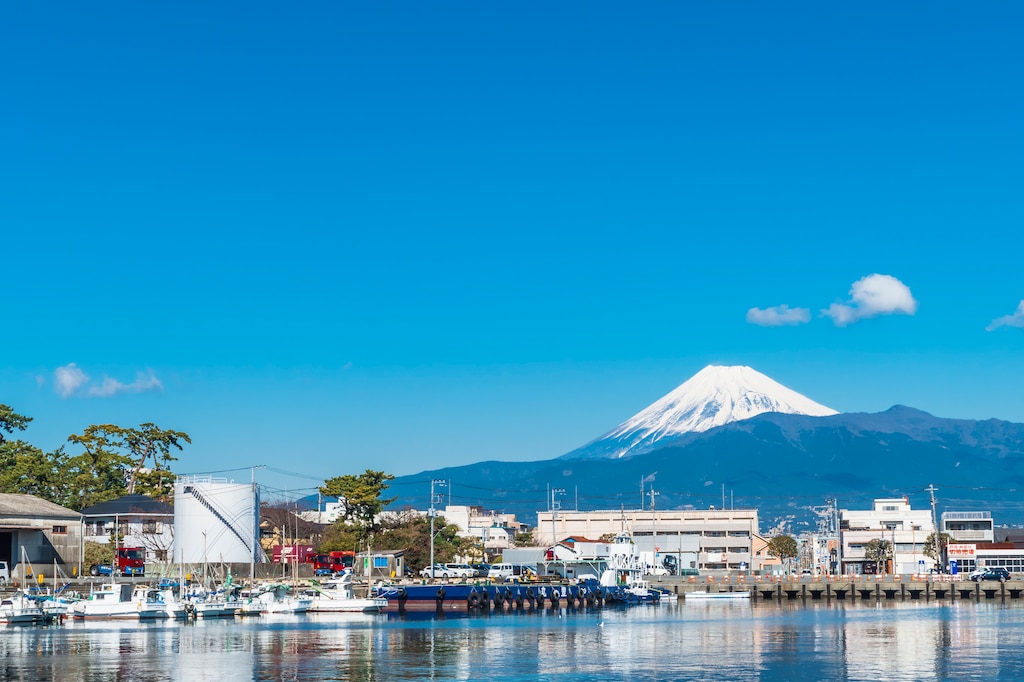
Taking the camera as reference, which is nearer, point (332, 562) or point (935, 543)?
point (332, 562)

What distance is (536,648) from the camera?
5488cm

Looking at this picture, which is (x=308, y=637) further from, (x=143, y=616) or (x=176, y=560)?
(x=176, y=560)

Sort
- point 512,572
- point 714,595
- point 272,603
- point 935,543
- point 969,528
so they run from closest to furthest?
Result: 1. point 272,603
2. point 714,595
3. point 512,572
4. point 935,543
5. point 969,528

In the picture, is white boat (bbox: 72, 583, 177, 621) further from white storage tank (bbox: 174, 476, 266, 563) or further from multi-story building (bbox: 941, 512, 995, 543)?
multi-story building (bbox: 941, 512, 995, 543)

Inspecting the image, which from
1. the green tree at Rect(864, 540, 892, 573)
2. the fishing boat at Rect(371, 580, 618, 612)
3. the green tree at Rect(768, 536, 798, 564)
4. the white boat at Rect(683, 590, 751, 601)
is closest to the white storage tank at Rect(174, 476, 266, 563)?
the fishing boat at Rect(371, 580, 618, 612)

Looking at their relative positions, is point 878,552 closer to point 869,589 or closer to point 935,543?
point 935,543

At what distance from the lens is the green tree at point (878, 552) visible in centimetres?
14960

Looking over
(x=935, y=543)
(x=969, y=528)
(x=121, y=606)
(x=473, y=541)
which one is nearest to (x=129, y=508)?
(x=121, y=606)

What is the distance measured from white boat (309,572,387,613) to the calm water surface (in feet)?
4.58

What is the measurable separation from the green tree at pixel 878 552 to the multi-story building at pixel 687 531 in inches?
566

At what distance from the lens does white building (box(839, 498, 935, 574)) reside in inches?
5778

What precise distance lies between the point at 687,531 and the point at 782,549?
1313cm

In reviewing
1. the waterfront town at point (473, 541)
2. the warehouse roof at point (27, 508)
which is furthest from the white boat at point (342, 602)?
the warehouse roof at point (27, 508)

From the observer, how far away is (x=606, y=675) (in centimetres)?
4462
